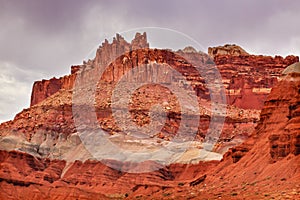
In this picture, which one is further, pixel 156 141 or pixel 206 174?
pixel 156 141

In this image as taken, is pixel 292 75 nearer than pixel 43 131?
Yes

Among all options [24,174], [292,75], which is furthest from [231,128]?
[292,75]

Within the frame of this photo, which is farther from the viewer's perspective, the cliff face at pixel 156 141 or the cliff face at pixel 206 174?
the cliff face at pixel 156 141

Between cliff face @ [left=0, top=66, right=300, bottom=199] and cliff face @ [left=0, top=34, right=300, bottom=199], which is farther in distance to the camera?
cliff face @ [left=0, top=34, right=300, bottom=199]

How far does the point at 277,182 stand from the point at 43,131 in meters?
84.2

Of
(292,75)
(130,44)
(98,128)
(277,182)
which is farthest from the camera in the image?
(130,44)

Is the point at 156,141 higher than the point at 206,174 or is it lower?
higher

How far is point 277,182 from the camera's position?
3282 inches

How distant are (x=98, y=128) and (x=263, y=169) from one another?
65669 mm

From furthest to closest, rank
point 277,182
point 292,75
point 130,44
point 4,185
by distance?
point 130,44
point 4,185
point 292,75
point 277,182

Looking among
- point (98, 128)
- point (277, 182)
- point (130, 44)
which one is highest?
point (130, 44)

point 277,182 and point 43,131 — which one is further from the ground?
point 43,131

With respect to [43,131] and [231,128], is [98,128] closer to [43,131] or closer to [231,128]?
[43,131]

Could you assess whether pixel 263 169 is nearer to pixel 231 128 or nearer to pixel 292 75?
pixel 292 75
